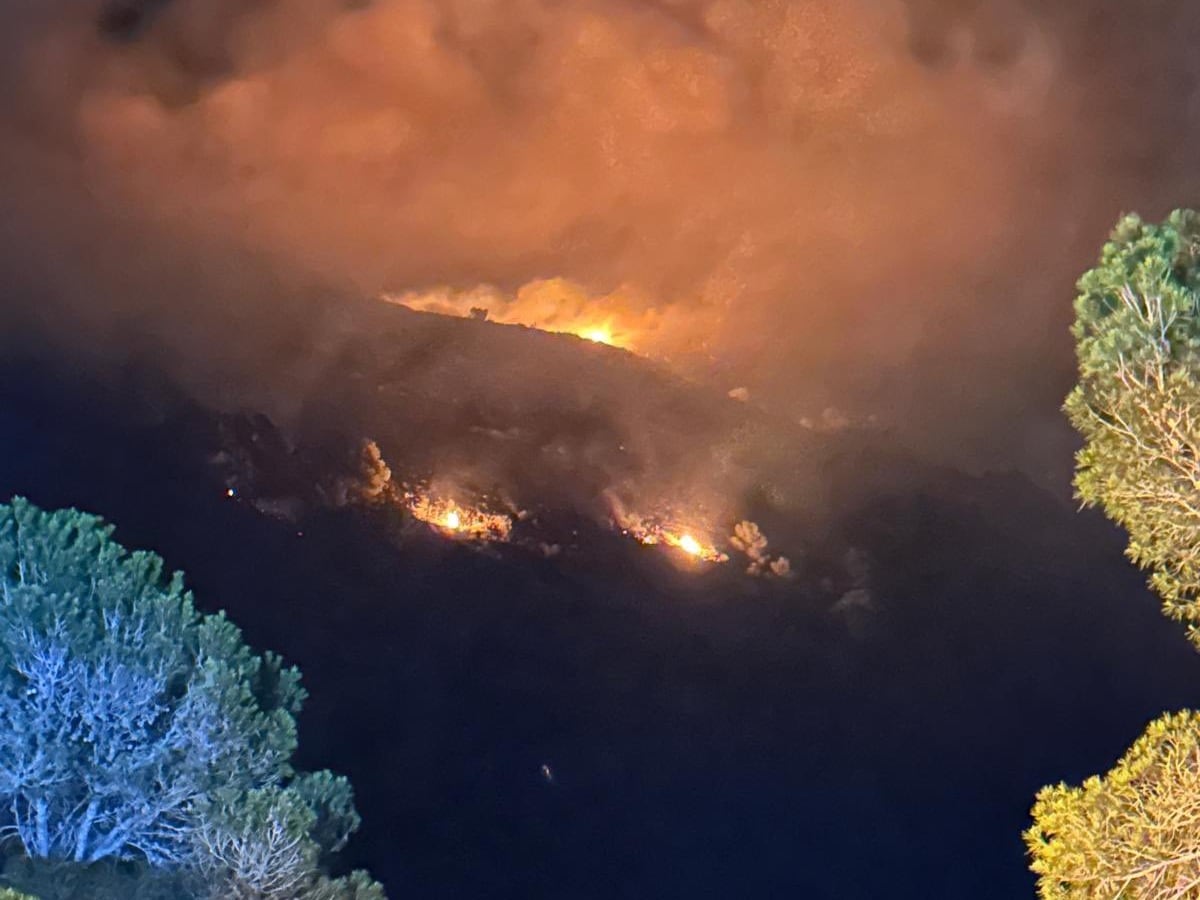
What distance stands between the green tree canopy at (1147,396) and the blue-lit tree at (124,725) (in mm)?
11046

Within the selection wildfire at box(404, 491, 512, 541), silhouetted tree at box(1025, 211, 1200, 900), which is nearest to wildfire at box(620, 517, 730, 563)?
wildfire at box(404, 491, 512, 541)

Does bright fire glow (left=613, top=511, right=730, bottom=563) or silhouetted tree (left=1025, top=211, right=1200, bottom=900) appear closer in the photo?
silhouetted tree (left=1025, top=211, right=1200, bottom=900)

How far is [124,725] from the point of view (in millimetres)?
13875

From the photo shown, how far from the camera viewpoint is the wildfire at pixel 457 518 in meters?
35.3

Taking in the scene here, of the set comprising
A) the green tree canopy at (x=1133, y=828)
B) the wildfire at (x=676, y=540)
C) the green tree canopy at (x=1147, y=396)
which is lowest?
the green tree canopy at (x=1133, y=828)

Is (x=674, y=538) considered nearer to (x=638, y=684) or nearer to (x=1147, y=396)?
(x=638, y=684)

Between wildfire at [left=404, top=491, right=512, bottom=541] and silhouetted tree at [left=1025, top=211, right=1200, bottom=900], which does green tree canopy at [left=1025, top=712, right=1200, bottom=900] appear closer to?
silhouetted tree at [left=1025, top=211, right=1200, bottom=900]

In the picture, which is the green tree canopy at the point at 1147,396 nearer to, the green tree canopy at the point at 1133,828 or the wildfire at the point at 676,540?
the green tree canopy at the point at 1133,828

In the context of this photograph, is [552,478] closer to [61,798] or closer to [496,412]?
[496,412]

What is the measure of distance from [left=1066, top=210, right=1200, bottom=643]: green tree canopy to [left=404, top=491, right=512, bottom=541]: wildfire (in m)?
27.6

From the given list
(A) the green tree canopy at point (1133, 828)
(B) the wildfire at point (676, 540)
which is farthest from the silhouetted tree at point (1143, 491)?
(B) the wildfire at point (676, 540)

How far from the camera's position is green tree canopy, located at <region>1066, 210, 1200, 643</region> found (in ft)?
29.0

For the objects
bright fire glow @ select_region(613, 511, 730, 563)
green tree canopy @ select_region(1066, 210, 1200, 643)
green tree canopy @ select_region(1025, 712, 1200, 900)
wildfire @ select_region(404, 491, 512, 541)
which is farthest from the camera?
bright fire glow @ select_region(613, 511, 730, 563)

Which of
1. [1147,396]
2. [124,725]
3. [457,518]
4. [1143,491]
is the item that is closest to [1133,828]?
[1143,491]
